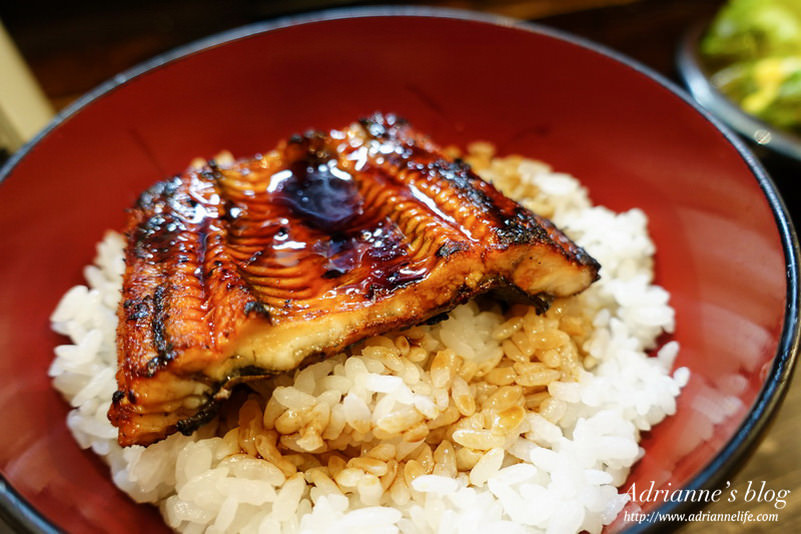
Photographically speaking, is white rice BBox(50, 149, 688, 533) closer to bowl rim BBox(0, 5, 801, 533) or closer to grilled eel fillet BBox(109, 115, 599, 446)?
grilled eel fillet BBox(109, 115, 599, 446)

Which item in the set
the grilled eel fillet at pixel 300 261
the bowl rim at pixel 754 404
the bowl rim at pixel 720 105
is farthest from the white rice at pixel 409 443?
the bowl rim at pixel 720 105

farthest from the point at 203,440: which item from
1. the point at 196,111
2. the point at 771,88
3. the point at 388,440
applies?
the point at 771,88

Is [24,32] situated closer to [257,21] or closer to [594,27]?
[257,21]

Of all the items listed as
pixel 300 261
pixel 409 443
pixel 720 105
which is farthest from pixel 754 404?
pixel 720 105

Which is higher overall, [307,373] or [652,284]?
[307,373]

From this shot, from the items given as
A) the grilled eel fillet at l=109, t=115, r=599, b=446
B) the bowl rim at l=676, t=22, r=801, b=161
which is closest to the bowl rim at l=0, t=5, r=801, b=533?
the grilled eel fillet at l=109, t=115, r=599, b=446

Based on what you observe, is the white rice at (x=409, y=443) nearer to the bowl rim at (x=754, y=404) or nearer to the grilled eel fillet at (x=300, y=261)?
the grilled eel fillet at (x=300, y=261)

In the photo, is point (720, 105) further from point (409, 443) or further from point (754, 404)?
point (409, 443)

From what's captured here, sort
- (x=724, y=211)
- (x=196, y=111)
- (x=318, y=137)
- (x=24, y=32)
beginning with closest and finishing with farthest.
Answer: (x=724, y=211)
(x=318, y=137)
(x=196, y=111)
(x=24, y=32)
